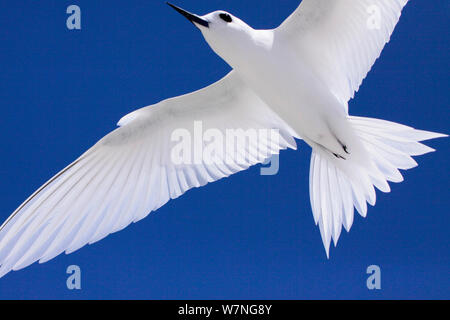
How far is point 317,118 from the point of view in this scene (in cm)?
402

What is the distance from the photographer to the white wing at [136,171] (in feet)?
13.4

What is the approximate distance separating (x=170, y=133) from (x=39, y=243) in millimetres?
1121

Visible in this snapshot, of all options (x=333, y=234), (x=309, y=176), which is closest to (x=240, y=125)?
(x=309, y=176)

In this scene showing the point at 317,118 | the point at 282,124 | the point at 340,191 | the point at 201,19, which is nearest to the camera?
the point at 201,19

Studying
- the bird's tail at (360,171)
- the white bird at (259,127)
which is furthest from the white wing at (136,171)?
the bird's tail at (360,171)

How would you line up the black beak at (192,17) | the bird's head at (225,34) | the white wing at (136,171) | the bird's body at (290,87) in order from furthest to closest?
the white wing at (136,171) < the bird's body at (290,87) < the bird's head at (225,34) < the black beak at (192,17)

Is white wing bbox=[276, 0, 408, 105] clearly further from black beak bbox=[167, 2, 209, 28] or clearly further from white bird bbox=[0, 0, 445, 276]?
black beak bbox=[167, 2, 209, 28]

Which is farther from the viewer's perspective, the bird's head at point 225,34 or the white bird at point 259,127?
the white bird at point 259,127

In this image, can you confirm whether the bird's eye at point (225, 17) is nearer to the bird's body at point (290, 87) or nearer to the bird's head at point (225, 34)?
the bird's head at point (225, 34)

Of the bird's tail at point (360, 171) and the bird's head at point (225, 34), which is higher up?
the bird's head at point (225, 34)

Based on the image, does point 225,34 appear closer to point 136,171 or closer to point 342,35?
point 342,35

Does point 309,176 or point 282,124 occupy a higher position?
point 282,124

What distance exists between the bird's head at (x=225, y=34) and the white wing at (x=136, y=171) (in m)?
0.43

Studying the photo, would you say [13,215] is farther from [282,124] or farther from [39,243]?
[282,124]
